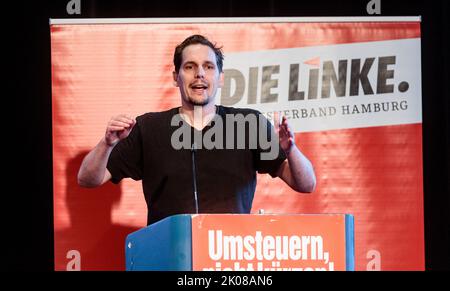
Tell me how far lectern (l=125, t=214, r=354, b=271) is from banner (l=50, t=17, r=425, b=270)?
1.59 meters

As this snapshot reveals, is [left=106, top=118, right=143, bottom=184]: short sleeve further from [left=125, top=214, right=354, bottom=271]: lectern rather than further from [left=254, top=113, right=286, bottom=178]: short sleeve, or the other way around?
[left=125, top=214, right=354, bottom=271]: lectern

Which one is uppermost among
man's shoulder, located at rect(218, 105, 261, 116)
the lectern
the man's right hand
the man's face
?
the man's face

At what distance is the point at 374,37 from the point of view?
439cm

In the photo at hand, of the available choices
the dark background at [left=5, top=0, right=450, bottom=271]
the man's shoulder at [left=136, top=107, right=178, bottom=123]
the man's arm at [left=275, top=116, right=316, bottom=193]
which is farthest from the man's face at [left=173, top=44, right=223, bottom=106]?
the dark background at [left=5, top=0, right=450, bottom=271]

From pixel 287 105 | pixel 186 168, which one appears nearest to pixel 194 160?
pixel 186 168

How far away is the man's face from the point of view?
12.9ft

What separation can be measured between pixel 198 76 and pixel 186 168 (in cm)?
41

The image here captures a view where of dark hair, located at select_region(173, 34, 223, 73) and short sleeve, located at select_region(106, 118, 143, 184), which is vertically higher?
dark hair, located at select_region(173, 34, 223, 73)

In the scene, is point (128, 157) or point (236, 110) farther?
point (236, 110)

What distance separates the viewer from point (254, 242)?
2.64 metres

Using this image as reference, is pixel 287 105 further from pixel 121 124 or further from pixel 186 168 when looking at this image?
pixel 121 124

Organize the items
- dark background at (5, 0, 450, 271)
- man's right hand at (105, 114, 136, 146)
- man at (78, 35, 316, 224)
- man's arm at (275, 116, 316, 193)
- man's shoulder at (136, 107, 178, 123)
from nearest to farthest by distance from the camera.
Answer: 1. man's right hand at (105, 114, 136, 146)
2. man's arm at (275, 116, 316, 193)
3. man at (78, 35, 316, 224)
4. man's shoulder at (136, 107, 178, 123)
5. dark background at (5, 0, 450, 271)
